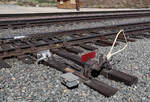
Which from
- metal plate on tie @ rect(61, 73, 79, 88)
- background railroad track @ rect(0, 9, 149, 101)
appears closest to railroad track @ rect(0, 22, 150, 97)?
background railroad track @ rect(0, 9, 149, 101)

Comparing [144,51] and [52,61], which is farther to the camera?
[144,51]

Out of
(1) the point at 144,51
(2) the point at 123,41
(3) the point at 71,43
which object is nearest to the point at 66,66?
(3) the point at 71,43

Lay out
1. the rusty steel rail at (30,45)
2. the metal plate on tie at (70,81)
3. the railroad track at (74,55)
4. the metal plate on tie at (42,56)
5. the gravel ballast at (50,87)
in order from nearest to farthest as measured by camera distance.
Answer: the gravel ballast at (50,87) < the metal plate on tie at (70,81) < the railroad track at (74,55) < the metal plate on tie at (42,56) < the rusty steel rail at (30,45)

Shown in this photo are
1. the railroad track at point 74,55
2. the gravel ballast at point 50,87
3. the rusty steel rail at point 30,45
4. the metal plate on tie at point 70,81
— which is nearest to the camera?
the gravel ballast at point 50,87

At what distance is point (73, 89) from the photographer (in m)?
4.48

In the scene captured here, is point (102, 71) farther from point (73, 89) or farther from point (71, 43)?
point (71, 43)

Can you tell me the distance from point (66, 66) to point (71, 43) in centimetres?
262

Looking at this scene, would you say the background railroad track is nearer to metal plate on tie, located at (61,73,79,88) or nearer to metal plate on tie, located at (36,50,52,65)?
metal plate on tie, located at (36,50,52,65)

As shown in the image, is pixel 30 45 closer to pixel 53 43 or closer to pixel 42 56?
pixel 53 43

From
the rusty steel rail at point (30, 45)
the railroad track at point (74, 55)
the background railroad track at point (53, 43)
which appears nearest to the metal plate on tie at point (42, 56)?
the railroad track at point (74, 55)

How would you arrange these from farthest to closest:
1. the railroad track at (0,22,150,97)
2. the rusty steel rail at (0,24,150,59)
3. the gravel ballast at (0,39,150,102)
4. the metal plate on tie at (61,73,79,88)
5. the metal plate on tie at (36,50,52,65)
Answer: the rusty steel rail at (0,24,150,59) < the metal plate on tie at (36,50,52,65) < the railroad track at (0,22,150,97) < the metal plate on tie at (61,73,79,88) < the gravel ballast at (0,39,150,102)

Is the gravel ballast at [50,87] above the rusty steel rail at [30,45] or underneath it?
underneath

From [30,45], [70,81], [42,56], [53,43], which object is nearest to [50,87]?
[70,81]

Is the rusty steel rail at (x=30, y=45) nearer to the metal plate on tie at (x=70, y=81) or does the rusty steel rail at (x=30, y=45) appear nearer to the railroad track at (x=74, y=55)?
the railroad track at (x=74, y=55)
